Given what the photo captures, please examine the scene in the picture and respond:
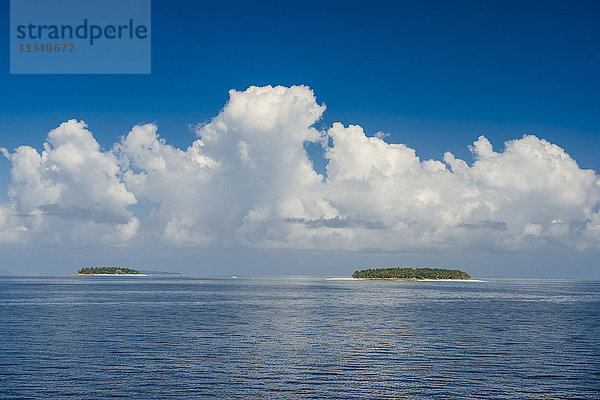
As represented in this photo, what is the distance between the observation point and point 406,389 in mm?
46062

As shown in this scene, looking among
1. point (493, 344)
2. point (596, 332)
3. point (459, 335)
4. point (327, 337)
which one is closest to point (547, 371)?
point (493, 344)

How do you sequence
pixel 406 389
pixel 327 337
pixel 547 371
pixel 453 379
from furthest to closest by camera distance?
pixel 327 337
pixel 547 371
pixel 453 379
pixel 406 389

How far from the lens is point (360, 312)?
117125 mm

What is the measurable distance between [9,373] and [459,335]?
59.5 metres

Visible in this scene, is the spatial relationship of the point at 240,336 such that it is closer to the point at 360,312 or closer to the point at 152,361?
the point at 152,361

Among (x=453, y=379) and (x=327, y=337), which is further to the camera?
(x=327, y=337)

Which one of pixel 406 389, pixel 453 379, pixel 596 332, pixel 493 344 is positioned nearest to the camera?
pixel 406 389

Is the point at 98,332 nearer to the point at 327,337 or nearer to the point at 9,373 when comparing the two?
the point at 9,373

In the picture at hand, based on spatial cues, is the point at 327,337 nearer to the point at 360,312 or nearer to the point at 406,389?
the point at 406,389

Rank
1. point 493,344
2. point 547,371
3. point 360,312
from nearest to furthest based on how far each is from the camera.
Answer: point 547,371 → point 493,344 → point 360,312

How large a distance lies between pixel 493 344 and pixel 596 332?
25.3 m

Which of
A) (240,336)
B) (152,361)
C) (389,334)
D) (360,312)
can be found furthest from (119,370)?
(360,312)

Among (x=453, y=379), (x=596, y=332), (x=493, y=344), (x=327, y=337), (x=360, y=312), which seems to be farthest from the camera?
(x=360, y=312)

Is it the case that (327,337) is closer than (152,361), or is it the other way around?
(152,361)
